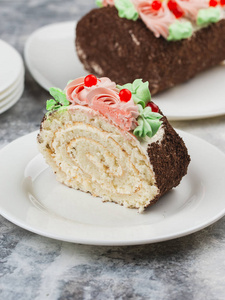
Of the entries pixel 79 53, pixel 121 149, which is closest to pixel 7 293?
pixel 121 149

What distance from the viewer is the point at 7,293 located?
2109 millimetres

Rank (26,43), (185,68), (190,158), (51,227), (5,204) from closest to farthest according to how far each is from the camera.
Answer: (51,227)
(5,204)
(190,158)
(185,68)
(26,43)

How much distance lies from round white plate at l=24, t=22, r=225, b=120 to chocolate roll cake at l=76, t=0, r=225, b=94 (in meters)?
0.09

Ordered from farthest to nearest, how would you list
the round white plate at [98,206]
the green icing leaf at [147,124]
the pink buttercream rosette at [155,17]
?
the pink buttercream rosette at [155,17]
the green icing leaf at [147,124]
the round white plate at [98,206]

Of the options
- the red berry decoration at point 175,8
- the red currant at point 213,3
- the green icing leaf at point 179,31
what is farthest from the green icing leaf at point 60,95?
the red currant at point 213,3

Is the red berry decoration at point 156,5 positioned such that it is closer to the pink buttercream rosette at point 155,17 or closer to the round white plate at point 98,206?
the pink buttercream rosette at point 155,17

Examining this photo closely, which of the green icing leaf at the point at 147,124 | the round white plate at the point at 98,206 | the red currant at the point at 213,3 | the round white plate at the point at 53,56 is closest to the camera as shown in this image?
the round white plate at the point at 98,206

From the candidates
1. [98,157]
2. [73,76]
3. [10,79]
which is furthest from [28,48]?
[98,157]

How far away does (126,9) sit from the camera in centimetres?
355

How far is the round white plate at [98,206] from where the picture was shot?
2240 mm

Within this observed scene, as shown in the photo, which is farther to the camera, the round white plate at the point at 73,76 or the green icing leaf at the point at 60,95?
the round white plate at the point at 73,76

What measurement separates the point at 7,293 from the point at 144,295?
0.48m

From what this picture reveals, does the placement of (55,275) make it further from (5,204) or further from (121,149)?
(121,149)

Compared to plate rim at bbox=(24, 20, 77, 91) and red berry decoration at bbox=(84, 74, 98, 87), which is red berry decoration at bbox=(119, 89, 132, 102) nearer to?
red berry decoration at bbox=(84, 74, 98, 87)
